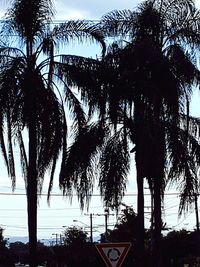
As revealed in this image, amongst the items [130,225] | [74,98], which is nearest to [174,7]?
[74,98]

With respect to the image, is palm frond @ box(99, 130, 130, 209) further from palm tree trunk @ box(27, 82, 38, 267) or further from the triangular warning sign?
the triangular warning sign

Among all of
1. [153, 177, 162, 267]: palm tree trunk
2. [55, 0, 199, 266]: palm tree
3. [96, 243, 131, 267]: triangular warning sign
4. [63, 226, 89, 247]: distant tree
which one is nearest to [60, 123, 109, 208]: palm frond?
[55, 0, 199, 266]: palm tree

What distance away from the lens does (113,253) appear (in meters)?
14.5

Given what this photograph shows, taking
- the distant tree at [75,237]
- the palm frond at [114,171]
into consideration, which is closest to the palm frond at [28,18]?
the palm frond at [114,171]

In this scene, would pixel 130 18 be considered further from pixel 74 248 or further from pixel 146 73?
pixel 74 248

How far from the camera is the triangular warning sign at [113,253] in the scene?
14.4m

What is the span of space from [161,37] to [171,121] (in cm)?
302

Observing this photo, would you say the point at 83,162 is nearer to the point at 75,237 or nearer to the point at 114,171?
the point at 114,171

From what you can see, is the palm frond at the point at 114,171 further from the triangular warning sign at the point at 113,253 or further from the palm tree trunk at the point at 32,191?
the triangular warning sign at the point at 113,253

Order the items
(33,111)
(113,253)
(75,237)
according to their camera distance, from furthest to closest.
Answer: (75,237), (33,111), (113,253)

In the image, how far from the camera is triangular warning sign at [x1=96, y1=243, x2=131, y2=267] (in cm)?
1438

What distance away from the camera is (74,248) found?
8344 cm

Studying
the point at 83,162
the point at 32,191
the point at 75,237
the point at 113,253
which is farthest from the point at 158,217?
the point at 75,237

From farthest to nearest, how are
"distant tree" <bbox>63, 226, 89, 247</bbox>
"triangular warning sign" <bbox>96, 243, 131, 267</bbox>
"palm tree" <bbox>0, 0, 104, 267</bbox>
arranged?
"distant tree" <bbox>63, 226, 89, 247</bbox> → "palm tree" <bbox>0, 0, 104, 267</bbox> → "triangular warning sign" <bbox>96, 243, 131, 267</bbox>
